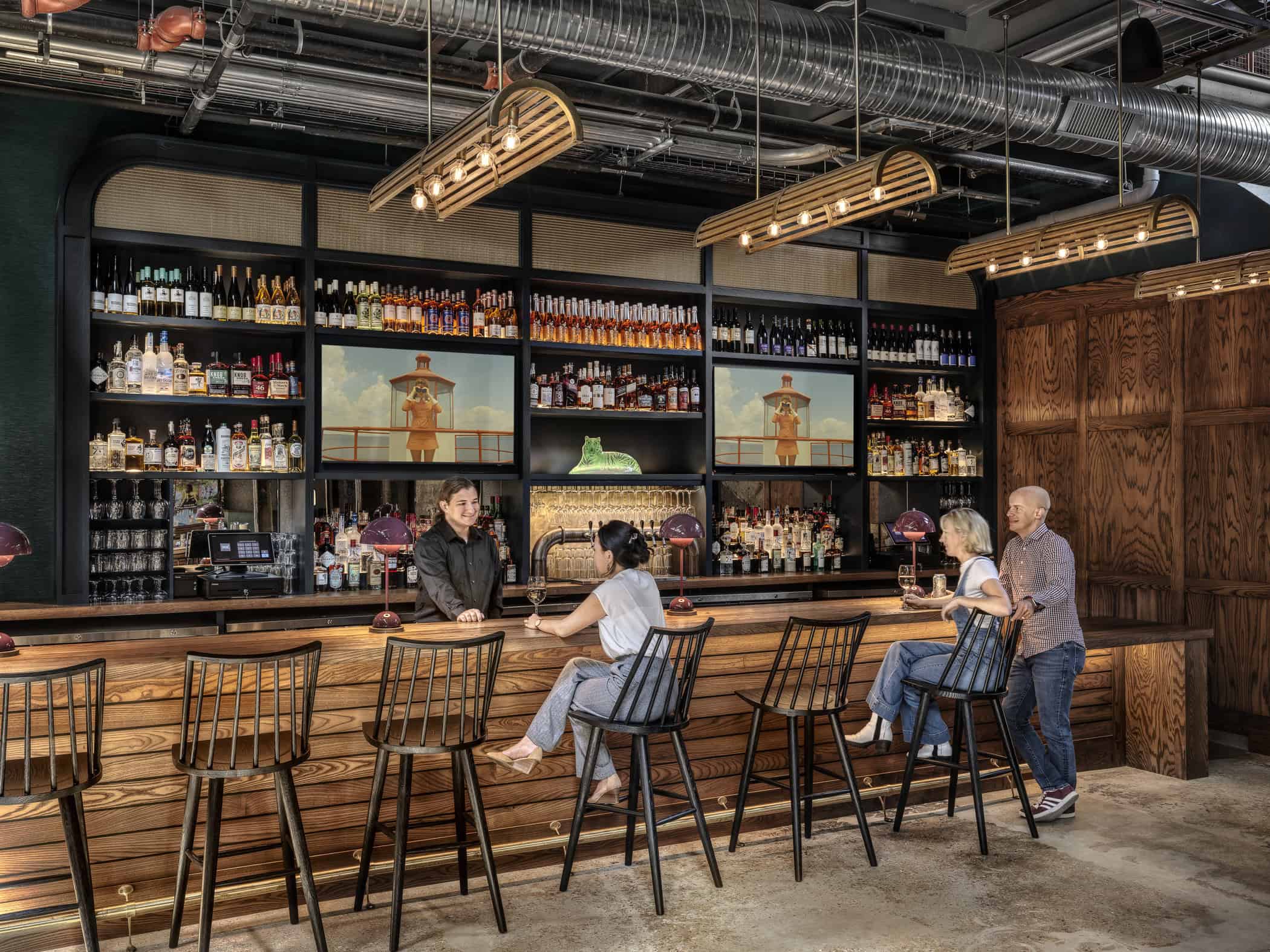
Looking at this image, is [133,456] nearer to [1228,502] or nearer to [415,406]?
[415,406]

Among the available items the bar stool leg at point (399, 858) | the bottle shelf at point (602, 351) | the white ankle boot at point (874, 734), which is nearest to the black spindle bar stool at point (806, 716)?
the white ankle boot at point (874, 734)

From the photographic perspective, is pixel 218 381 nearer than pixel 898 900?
No

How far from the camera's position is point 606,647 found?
3.89m

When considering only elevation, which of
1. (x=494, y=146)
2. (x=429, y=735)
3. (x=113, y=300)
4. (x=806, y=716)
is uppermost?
(x=494, y=146)

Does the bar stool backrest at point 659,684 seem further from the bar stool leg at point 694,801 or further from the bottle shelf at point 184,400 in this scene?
the bottle shelf at point 184,400

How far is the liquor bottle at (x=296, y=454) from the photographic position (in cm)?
574

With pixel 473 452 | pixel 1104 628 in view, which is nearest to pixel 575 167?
pixel 473 452

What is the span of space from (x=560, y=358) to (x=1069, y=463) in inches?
143

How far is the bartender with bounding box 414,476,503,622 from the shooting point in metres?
4.56

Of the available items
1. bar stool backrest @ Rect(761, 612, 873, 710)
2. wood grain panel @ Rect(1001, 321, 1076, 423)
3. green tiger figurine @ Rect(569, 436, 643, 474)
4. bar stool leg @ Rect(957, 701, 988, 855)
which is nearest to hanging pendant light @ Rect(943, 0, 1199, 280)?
bar stool backrest @ Rect(761, 612, 873, 710)

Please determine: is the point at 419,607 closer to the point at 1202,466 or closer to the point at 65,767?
the point at 65,767

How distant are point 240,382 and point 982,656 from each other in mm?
3982

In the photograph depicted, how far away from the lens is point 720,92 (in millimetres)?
5578

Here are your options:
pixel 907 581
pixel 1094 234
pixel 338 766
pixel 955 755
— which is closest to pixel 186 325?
pixel 338 766
